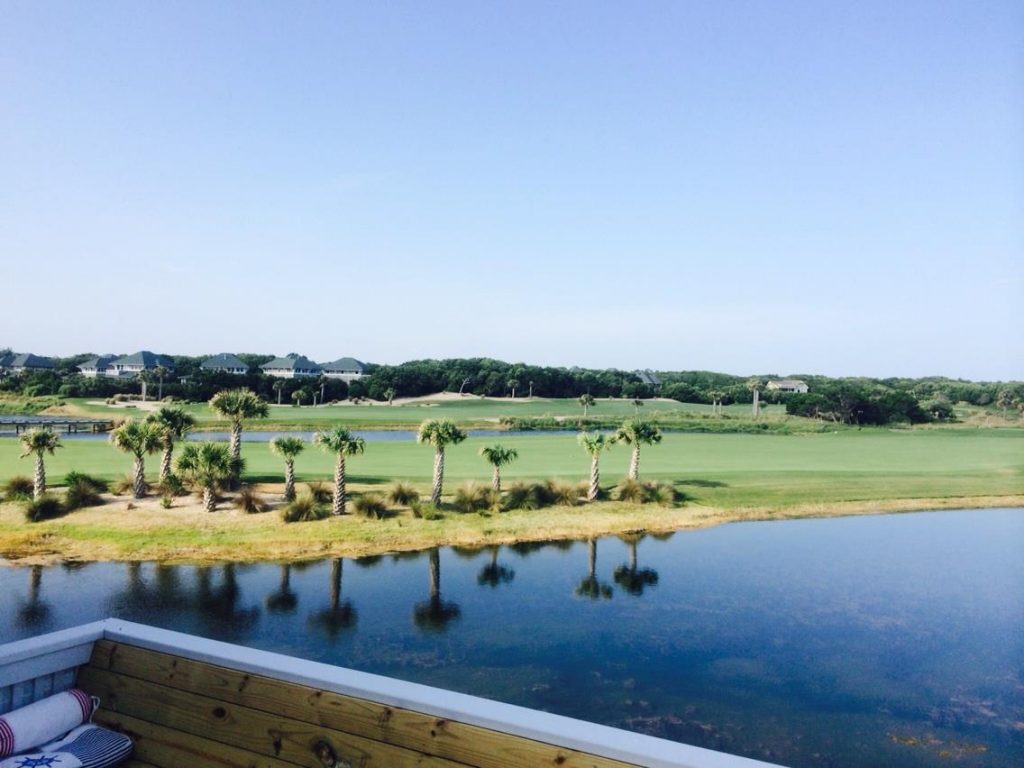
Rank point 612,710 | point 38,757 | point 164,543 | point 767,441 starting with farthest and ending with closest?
point 767,441 < point 164,543 < point 612,710 < point 38,757

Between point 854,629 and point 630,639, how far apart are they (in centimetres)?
558

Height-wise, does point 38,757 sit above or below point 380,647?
above

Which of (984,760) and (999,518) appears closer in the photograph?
(984,760)

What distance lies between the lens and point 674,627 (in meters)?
16.5

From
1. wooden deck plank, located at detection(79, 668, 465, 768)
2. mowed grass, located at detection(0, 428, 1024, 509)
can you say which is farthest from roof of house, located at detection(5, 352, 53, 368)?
wooden deck plank, located at detection(79, 668, 465, 768)

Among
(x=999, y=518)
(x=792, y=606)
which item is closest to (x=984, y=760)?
(x=792, y=606)

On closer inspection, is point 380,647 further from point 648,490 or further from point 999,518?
point 999,518

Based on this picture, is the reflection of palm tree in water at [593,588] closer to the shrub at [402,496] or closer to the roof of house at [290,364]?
the shrub at [402,496]

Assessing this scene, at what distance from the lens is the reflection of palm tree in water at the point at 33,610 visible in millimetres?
15430

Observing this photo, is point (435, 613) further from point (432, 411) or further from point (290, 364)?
point (290, 364)

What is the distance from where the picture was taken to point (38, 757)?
3.99 metres

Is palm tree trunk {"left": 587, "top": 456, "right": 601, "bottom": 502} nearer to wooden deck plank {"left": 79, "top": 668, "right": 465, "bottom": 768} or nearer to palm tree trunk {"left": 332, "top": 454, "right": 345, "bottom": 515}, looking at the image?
palm tree trunk {"left": 332, "top": 454, "right": 345, "bottom": 515}

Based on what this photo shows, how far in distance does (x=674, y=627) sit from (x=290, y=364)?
131 meters

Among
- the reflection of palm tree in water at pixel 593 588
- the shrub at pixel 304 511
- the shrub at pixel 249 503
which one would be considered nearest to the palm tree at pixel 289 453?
the shrub at pixel 249 503
